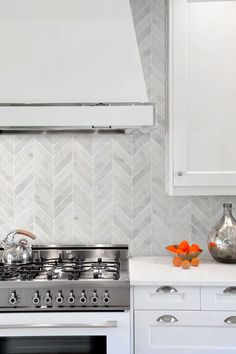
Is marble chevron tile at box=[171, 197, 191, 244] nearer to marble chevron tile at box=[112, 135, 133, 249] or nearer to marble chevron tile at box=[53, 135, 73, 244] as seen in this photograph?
marble chevron tile at box=[112, 135, 133, 249]

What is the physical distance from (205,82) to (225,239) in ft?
2.56

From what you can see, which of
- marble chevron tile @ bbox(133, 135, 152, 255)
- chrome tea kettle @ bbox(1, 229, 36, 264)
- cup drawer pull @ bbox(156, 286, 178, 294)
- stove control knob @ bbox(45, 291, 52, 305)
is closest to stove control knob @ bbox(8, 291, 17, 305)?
stove control knob @ bbox(45, 291, 52, 305)

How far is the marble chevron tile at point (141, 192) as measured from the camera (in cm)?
283

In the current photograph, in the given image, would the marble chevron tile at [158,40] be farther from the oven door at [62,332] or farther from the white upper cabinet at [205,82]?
the oven door at [62,332]

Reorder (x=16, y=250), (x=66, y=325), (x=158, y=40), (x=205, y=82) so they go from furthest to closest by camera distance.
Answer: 1. (x=158, y=40)
2. (x=16, y=250)
3. (x=205, y=82)
4. (x=66, y=325)

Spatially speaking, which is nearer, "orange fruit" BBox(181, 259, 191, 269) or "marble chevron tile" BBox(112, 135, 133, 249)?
"orange fruit" BBox(181, 259, 191, 269)

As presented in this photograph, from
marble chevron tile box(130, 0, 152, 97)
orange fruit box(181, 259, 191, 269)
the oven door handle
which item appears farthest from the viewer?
marble chevron tile box(130, 0, 152, 97)

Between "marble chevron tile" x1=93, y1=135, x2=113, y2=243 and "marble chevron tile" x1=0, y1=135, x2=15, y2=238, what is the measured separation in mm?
463

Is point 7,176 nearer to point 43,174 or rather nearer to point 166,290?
point 43,174

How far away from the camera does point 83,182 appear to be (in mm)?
2836

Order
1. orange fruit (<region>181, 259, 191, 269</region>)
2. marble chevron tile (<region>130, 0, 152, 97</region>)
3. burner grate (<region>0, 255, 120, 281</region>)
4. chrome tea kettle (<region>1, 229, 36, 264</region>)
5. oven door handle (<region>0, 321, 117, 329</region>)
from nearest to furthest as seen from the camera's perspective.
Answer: oven door handle (<region>0, 321, 117, 329</region>) → burner grate (<region>0, 255, 120, 281</region>) → orange fruit (<region>181, 259, 191, 269</region>) → chrome tea kettle (<region>1, 229, 36, 264</region>) → marble chevron tile (<region>130, 0, 152, 97</region>)

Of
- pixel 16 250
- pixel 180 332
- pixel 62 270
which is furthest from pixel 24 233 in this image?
pixel 180 332

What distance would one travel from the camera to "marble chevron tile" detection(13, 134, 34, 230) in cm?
283

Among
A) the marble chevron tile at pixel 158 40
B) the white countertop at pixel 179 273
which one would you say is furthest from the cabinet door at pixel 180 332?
the marble chevron tile at pixel 158 40
